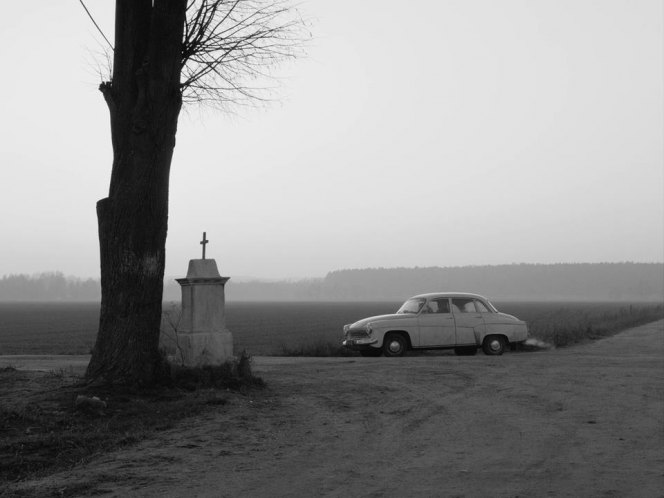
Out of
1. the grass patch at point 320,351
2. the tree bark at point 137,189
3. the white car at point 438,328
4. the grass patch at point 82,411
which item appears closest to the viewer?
the grass patch at point 82,411

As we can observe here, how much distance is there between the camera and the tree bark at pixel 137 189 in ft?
33.6

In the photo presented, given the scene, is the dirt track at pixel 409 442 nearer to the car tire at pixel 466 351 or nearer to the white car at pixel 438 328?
A: the white car at pixel 438 328

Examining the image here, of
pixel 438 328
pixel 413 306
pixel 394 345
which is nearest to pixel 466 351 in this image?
pixel 438 328

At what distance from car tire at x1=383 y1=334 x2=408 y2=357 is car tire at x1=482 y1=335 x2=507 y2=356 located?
6.69 ft

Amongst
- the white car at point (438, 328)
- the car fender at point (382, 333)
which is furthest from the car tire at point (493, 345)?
the car fender at point (382, 333)

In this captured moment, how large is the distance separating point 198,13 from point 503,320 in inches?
445

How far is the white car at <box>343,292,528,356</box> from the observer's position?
18.8 meters

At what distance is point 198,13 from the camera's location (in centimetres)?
1172

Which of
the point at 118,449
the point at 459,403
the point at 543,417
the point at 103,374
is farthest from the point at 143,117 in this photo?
the point at 543,417

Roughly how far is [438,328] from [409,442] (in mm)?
10778

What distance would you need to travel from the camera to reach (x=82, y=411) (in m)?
8.81

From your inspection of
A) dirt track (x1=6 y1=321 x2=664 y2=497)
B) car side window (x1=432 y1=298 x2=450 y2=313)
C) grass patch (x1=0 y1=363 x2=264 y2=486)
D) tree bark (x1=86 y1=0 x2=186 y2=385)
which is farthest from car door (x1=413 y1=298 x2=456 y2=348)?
tree bark (x1=86 y1=0 x2=186 y2=385)

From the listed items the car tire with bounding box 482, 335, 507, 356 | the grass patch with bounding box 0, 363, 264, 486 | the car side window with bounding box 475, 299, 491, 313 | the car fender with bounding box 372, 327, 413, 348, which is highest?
the car side window with bounding box 475, 299, 491, 313

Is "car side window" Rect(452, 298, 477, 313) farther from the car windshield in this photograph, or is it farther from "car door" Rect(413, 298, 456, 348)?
the car windshield
